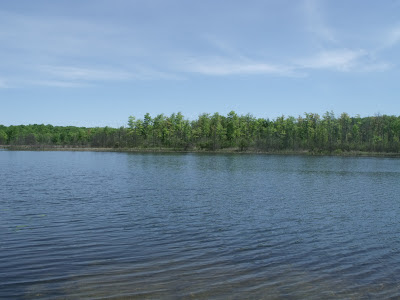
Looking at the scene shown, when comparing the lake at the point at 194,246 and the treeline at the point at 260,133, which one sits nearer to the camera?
the lake at the point at 194,246

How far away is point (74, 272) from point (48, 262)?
4.37 ft

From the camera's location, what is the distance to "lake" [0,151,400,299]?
912 centimetres

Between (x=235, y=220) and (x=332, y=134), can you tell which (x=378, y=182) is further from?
(x=332, y=134)

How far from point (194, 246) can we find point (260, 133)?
117m

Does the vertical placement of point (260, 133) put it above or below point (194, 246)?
above

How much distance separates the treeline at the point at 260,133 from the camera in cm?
11088

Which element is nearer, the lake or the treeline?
the lake

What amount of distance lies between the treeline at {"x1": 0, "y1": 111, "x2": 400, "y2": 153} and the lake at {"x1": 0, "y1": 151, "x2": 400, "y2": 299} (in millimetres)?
88855

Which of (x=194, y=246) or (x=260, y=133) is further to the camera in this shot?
(x=260, y=133)

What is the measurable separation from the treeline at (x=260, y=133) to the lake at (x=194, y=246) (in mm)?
88855

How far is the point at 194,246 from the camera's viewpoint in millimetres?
12961

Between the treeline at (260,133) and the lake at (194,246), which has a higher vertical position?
the treeline at (260,133)

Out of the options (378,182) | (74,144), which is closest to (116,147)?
(74,144)

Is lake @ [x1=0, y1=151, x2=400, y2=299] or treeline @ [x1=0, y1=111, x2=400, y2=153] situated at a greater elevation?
treeline @ [x1=0, y1=111, x2=400, y2=153]
